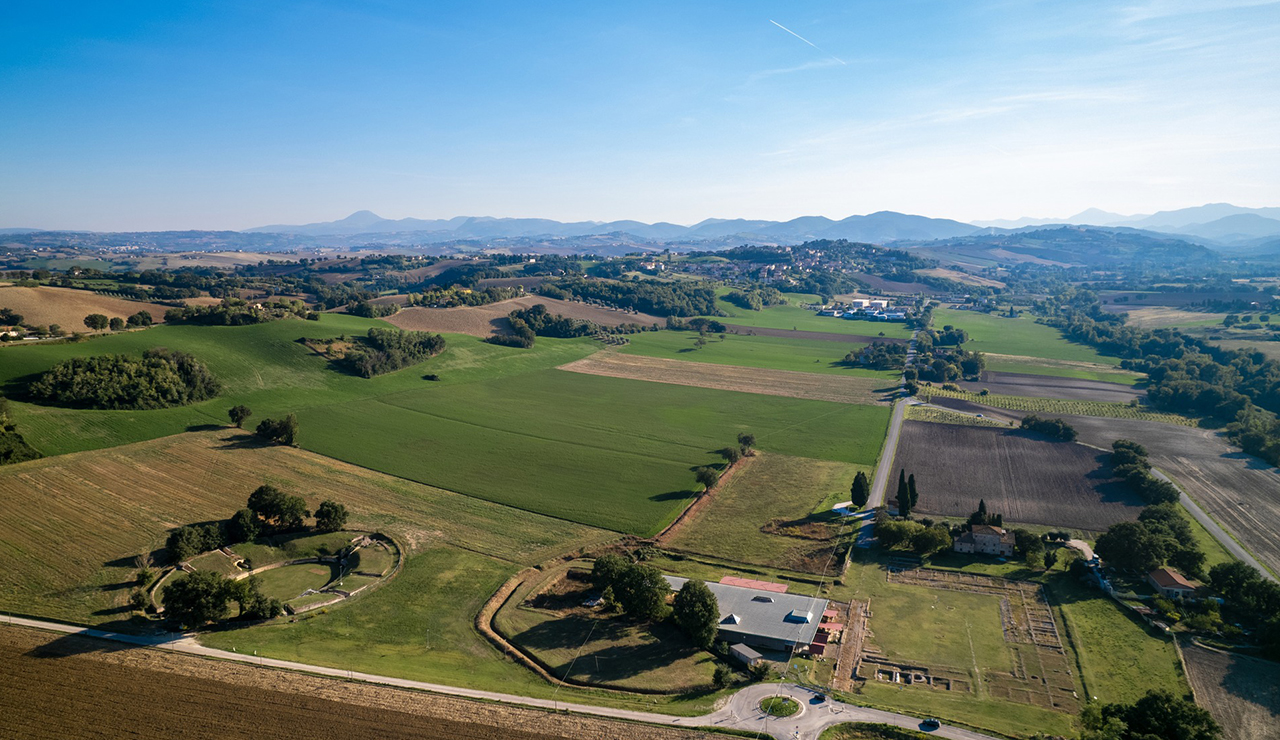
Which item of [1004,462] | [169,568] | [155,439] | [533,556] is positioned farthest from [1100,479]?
[155,439]

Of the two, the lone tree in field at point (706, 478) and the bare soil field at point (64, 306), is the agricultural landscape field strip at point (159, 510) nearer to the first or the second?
the lone tree in field at point (706, 478)

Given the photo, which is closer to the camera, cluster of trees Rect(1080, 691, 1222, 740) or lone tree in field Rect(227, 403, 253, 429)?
cluster of trees Rect(1080, 691, 1222, 740)

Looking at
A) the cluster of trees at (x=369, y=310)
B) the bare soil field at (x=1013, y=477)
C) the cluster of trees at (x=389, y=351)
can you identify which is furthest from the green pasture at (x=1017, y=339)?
the cluster of trees at (x=369, y=310)

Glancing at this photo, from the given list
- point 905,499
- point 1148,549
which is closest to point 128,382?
point 905,499

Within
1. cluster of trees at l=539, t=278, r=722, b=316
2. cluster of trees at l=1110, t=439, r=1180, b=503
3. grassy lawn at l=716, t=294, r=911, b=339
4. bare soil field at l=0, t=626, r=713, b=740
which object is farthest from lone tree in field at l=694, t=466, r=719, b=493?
cluster of trees at l=539, t=278, r=722, b=316

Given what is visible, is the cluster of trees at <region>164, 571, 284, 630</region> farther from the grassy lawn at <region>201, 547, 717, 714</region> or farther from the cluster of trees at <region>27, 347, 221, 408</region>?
the cluster of trees at <region>27, 347, 221, 408</region>

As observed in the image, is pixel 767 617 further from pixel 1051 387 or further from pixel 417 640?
pixel 1051 387
